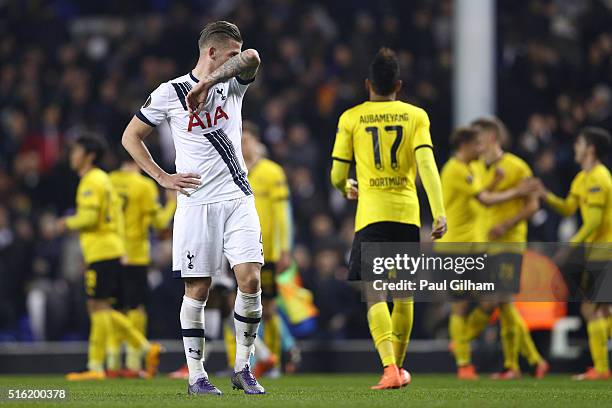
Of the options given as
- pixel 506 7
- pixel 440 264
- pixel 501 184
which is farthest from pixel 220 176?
pixel 506 7

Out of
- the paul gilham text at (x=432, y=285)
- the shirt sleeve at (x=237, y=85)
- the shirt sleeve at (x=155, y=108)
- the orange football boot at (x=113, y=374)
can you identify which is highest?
the shirt sleeve at (x=237, y=85)

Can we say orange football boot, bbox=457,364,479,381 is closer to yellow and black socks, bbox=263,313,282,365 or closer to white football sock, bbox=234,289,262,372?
yellow and black socks, bbox=263,313,282,365

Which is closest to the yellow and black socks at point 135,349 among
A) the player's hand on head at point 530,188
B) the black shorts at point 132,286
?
the black shorts at point 132,286

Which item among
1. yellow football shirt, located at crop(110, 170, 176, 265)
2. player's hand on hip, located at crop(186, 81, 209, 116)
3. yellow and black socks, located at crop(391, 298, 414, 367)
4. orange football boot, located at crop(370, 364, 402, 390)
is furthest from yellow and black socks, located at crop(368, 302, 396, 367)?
yellow football shirt, located at crop(110, 170, 176, 265)

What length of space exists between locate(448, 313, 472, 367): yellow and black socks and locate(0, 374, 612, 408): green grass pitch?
1236mm

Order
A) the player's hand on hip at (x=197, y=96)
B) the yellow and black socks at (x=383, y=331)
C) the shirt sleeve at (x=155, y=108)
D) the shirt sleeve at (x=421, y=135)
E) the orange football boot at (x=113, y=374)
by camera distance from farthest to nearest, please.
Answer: the orange football boot at (x=113, y=374)
the shirt sleeve at (x=421, y=135)
the yellow and black socks at (x=383, y=331)
the shirt sleeve at (x=155, y=108)
the player's hand on hip at (x=197, y=96)

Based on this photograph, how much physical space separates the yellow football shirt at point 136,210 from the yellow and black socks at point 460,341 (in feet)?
10.1

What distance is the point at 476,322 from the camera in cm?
1208

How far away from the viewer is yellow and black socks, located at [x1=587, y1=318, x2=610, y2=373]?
11562 mm

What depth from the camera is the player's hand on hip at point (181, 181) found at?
26.8 feet

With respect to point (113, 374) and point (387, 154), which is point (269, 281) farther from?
point (387, 154)

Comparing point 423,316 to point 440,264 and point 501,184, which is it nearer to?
point 501,184

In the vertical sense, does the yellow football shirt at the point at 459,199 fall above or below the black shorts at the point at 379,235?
above

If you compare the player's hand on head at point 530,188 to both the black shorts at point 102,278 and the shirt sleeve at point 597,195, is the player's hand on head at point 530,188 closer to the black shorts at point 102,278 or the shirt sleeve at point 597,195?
the shirt sleeve at point 597,195
